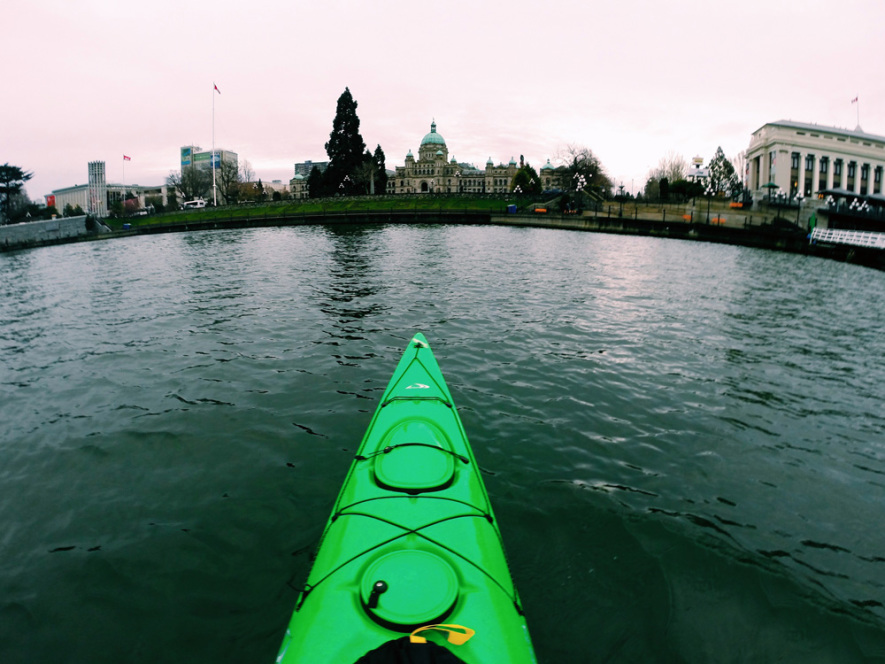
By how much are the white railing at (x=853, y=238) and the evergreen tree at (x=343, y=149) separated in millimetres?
69108

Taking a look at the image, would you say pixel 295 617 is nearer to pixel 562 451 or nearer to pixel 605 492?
pixel 605 492

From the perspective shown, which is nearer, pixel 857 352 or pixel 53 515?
pixel 53 515

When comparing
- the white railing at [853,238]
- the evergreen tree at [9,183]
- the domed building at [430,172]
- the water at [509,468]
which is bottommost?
the water at [509,468]

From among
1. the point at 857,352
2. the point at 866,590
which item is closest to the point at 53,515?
the point at 866,590

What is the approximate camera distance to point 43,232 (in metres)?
54.5

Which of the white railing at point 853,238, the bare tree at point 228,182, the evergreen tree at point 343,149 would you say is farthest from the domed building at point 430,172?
the white railing at point 853,238

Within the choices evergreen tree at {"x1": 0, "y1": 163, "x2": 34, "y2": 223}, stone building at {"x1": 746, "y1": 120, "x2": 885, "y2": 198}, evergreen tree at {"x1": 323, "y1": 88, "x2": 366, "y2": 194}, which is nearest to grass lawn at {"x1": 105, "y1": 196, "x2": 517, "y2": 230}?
evergreen tree at {"x1": 323, "y1": 88, "x2": 366, "y2": 194}

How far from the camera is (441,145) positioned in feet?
467

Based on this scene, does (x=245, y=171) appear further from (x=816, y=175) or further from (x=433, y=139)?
(x=816, y=175)

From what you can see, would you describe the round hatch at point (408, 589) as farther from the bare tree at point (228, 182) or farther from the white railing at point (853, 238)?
the bare tree at point (228, 182)

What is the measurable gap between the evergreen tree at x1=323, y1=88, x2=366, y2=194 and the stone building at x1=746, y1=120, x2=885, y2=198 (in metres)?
64.0

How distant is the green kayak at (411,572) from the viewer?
2736mm

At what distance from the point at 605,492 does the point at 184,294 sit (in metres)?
17.0

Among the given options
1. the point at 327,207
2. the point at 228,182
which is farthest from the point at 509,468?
the point at 228,182
